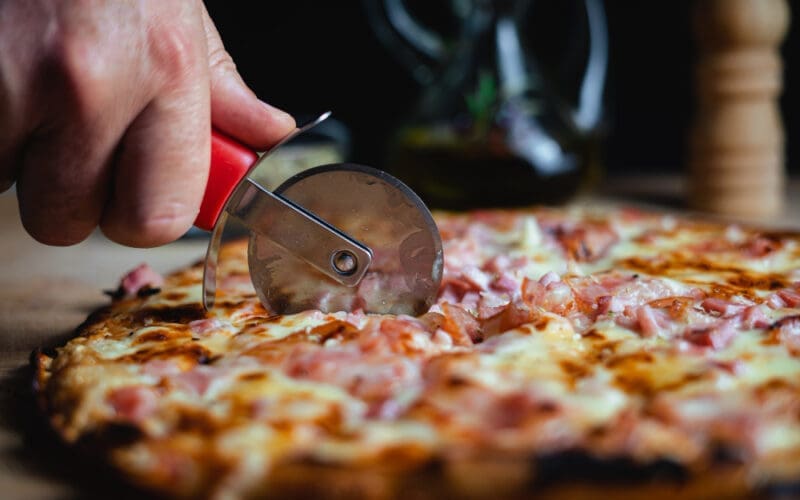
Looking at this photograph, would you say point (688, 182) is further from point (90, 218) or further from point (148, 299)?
point (90, 218)

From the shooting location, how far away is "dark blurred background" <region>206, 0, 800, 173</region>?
3254mm

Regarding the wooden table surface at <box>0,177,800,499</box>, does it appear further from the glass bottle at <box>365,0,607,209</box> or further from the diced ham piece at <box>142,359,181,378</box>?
the glass bottle at <box>365,0,607,209</box>

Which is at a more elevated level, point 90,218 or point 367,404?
point 90,218

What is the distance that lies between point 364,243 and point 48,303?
0.82m

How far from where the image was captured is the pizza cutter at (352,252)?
1.29m

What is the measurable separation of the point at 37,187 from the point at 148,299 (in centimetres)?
43

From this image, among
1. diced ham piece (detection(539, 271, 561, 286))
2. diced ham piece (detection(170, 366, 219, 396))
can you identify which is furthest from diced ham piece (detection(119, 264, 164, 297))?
diced ham piece (detection(539, 271, 561, 286))

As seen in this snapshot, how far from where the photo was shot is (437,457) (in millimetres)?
823

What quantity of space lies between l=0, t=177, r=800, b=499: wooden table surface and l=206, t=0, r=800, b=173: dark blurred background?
388 millimetres

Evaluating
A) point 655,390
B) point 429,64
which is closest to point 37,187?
point 655,390

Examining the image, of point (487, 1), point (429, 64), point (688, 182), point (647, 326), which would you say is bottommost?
point (688, 182)

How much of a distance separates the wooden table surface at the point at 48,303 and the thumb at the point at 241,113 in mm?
459

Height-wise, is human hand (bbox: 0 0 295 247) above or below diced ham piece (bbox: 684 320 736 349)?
above

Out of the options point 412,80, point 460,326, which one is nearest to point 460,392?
point 460,326
